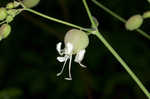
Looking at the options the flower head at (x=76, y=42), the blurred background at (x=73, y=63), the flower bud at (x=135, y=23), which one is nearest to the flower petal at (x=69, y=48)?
the flower head at (x=76, y=42)

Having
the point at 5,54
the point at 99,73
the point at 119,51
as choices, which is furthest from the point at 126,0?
the point at 5,54

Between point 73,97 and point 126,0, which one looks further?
point 126,0

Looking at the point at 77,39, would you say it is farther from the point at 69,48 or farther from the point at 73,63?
the point at 73,63

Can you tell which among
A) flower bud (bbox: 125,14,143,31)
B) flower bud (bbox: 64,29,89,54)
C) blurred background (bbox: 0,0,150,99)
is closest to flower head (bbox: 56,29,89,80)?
flower bud (bbox: 64,29,89,54)

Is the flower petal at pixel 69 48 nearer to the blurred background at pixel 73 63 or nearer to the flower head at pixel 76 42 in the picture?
the flower head at pixel 76 42

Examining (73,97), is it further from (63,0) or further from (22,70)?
(63,0)
